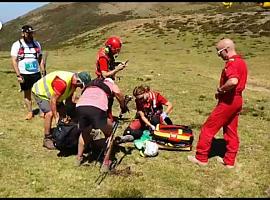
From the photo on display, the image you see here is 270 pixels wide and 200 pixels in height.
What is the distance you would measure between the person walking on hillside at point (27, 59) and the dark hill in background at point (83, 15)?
73963mm

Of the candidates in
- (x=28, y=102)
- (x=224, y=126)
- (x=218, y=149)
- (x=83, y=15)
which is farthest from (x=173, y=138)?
(x=83, y=15)

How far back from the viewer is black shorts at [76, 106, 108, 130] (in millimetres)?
8781

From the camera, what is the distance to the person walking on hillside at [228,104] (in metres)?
9.16

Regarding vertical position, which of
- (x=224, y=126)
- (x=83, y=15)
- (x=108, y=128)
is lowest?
(x=83, y=15)

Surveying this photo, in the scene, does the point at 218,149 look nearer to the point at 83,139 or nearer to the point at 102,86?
the point at 83,139

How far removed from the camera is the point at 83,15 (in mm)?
107750

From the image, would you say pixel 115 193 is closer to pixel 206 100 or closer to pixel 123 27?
pixel 206 100

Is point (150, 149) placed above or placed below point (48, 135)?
below

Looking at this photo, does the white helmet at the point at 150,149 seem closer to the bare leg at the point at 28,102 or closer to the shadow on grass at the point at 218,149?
the shadow on grass at the point at 218,149

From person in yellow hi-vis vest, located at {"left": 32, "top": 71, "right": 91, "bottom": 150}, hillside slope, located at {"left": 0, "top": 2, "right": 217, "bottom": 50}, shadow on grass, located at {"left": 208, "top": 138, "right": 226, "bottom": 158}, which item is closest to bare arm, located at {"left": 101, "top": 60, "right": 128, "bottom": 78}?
person in yellow hi-vis vest, located at {"left": 32, "top": 71, "right": 91, "bottom": 150}

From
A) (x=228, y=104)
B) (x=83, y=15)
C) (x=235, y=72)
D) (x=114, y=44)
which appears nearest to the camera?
(x=235, y=72)

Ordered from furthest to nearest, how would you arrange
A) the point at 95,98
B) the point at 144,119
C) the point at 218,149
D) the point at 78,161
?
the point at 144,119 → the point at 218,149 → the point at 78,161 → the point at 95,98

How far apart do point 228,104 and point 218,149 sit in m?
2.23

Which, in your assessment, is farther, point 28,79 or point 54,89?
point 28,79
